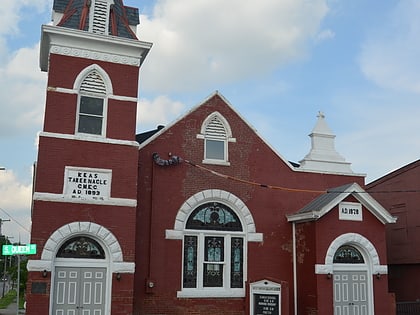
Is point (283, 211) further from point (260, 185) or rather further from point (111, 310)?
point (111, 310)

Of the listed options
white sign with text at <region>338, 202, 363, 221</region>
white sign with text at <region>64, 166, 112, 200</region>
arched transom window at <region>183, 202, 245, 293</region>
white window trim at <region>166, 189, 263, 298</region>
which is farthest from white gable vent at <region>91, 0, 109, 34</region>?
white sign with text at <region>338, 202, 363, 221</region>

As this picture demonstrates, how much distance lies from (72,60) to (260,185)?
770 cm

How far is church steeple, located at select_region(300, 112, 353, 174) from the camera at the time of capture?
66.0 feet

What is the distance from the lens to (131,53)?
16.7 meters

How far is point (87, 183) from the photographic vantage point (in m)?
15.3

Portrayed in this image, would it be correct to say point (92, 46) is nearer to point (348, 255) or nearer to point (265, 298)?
point (265, 298)

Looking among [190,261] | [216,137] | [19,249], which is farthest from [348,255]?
[19,249]

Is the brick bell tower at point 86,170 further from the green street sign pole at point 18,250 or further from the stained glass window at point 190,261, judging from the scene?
the stained glass window at point 190,261

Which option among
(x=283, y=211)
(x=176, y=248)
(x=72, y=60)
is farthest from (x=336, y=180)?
(x=72, y=60)

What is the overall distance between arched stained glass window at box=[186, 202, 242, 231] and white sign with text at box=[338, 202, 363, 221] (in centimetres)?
351

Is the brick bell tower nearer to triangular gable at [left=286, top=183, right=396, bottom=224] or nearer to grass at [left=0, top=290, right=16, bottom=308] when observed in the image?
triangular gable at [left=286, top=183, right=396, bottom=224]

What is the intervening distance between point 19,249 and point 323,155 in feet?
38.7

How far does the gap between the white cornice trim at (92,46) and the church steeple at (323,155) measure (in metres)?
7.40

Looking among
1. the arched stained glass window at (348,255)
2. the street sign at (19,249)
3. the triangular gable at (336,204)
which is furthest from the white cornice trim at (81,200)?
the arched stained glass window at (348,255)
